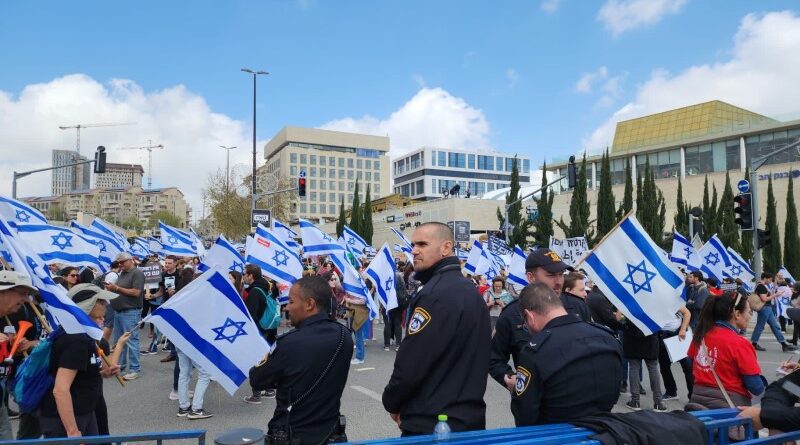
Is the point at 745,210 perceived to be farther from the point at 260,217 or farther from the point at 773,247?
the point at 773,247

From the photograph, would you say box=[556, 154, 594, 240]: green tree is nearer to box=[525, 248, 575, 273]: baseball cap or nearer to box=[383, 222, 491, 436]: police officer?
box=[525, 248, 575, 273]: baseball cap

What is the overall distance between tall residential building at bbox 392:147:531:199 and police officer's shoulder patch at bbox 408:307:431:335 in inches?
4594

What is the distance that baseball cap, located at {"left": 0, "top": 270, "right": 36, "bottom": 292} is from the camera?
3.59m

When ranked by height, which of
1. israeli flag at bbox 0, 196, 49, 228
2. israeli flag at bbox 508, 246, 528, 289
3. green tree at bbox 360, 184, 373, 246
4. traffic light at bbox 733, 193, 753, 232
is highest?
green tree at bbox 360, 184, 373, 246

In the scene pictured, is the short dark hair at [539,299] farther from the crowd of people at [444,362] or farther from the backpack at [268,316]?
the backpack at [268,316]

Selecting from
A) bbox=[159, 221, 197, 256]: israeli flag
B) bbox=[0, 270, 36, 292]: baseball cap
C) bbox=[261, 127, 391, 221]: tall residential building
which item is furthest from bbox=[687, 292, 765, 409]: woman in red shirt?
bbox=[261, 127, 391, 221]: tall residential building

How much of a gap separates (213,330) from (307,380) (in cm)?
241

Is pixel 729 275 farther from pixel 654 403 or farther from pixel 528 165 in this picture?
pixel 528 165

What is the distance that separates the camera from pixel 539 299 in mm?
3195

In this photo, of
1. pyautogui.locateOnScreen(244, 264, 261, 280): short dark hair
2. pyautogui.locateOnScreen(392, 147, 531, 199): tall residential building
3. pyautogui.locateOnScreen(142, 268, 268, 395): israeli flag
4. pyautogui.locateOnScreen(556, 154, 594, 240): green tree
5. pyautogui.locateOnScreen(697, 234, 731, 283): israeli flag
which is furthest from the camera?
pyautogui.locateOnScreen(392, 147, 531, 199): tall residential building

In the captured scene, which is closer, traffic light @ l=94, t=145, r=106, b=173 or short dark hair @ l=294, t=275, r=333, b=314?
short dark hair @ l=294, t=275, r=333, b=314

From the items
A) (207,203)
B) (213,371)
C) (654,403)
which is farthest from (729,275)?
(207,203)

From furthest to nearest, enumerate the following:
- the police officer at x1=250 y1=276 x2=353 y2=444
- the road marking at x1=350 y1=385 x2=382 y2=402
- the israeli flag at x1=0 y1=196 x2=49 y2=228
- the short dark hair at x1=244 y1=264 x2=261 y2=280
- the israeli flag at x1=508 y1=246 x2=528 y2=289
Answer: the israeli flag at x1=508 y1=246 x2=528 y2=289
the israeli flag at x1=0 y1=196 x2=49 y2=228
the short dark hair at x1=244 y1=264 x2=261 y2=280
the road marking at x1=350 y1=385 x2=382 y2=402
the police officer at x1=250 y1=276 x2=353 y2=444

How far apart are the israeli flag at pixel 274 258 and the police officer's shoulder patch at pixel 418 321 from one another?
8.07m
